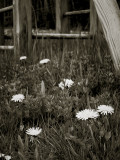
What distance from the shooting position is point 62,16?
513cm

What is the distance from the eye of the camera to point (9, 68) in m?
2.72

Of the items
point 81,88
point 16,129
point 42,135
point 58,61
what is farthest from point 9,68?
point 42,135

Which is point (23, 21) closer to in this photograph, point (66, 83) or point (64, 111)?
point (66, 83)

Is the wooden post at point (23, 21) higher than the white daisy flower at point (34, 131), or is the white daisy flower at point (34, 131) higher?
the wooden post at point (23, 21)

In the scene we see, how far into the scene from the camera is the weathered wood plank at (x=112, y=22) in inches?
76.4

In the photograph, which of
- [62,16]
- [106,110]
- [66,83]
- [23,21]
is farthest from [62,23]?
[106,110]

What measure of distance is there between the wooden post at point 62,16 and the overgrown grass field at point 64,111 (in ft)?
7.41

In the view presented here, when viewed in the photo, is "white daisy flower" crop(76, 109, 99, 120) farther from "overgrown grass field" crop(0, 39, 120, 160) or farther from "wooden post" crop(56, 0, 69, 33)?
"wooden post" crop(56, 0, 69, 33)

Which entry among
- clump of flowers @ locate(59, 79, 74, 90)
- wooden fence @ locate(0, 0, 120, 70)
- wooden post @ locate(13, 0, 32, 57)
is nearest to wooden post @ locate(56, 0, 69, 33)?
wooden fence @ locate(0, 0, 120, 70)

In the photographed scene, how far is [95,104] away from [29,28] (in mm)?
2522

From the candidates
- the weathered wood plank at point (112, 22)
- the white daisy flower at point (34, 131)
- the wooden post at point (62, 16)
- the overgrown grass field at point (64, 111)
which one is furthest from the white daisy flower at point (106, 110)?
the wooden post at point (62, 16)

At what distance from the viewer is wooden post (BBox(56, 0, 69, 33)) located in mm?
5078

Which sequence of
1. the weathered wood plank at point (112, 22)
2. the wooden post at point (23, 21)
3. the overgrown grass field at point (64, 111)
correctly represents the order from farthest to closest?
the wooden post at point (23, 21)
the weathered wood plank at point (112, 22)
the overgrown grass field at point (64, 111)

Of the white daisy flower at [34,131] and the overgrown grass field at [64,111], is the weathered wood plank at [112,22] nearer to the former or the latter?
the overgrown grass field at [64,111]
